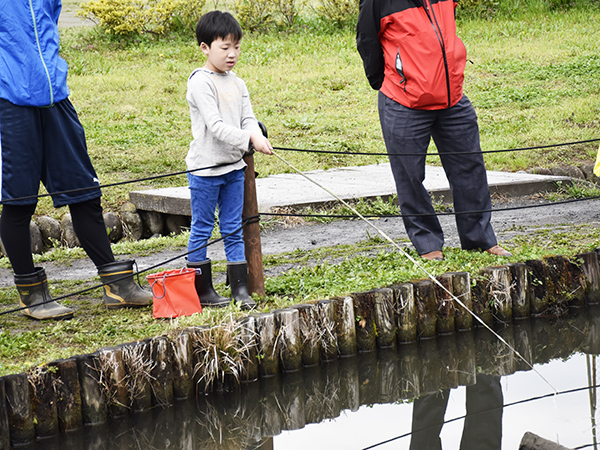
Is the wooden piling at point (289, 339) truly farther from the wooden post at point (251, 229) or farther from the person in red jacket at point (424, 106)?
the person in red jacket at point (424, 106)

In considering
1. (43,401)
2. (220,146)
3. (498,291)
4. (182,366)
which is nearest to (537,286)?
(498,291)

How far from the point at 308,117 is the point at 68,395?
25.7 ft

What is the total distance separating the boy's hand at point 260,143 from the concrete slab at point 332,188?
2668 millimetres

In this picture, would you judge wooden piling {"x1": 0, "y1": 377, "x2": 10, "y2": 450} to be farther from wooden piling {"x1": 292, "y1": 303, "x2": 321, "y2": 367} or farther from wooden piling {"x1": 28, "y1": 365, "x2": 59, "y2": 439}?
wooden piling {"x1": 292, "y1": 303, "x2": 321, "y2": 367}

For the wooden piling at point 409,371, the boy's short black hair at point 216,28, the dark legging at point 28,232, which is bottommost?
the wooden piling at point 409,371

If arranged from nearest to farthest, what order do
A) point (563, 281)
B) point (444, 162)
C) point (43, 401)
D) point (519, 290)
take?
point (43, 401) → point (519, 290) → point (563, 281) → point (444, 162)

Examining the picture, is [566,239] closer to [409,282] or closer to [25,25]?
[409,282]

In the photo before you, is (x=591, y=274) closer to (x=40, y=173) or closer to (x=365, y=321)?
(x=365, y=321)

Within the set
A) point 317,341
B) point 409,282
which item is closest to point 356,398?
point 317,341

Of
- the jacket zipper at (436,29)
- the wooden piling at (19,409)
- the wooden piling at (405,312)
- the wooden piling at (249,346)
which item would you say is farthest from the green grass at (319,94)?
the wooden piling at (19,409)

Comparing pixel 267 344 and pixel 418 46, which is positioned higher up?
pixel 418 46

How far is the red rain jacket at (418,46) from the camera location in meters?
4.36

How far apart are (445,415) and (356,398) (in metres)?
0.45

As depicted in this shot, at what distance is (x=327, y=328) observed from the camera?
3920 millimetres
